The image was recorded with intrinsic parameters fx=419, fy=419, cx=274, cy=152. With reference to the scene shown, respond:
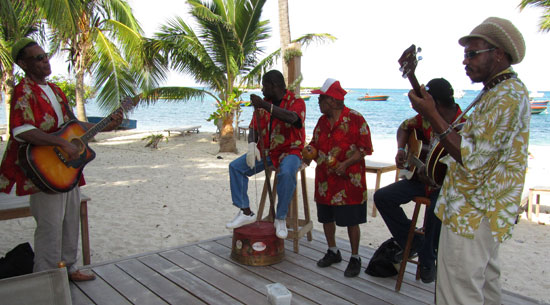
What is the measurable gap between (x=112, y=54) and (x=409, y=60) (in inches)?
513

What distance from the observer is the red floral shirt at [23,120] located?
3.00m

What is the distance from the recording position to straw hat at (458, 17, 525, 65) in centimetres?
207

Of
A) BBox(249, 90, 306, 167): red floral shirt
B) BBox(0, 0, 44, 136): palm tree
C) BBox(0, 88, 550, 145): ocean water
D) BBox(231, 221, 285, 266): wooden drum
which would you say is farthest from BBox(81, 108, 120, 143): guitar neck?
BBox(0, 88, 550, 145): ocean water

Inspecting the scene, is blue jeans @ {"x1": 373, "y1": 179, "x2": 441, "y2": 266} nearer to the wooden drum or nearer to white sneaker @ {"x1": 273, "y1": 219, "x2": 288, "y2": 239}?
white sneaker @ {"x1": 273, "y1": 219, "x2": 288, "y2": 239}

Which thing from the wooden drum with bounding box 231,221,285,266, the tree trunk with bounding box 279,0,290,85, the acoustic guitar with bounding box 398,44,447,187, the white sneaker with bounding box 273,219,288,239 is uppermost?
the tree trunk with bounding box 279,0,290,85

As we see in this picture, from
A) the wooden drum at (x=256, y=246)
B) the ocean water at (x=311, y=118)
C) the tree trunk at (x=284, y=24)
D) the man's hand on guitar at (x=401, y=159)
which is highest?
the tree trunk at (x=284, y=24)

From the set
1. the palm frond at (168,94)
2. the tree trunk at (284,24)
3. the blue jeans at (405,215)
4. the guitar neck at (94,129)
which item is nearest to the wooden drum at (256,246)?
the blue jeans at (405,215)

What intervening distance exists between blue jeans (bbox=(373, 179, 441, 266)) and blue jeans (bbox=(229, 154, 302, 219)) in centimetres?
81

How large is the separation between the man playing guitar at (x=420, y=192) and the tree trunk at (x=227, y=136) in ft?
34.9

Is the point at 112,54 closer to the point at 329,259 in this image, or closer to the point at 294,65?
the point at 294,65

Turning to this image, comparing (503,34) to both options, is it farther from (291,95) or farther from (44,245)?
(44,245)

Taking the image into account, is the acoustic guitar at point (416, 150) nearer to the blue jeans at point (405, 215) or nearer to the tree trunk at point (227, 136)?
the blue jeans at point (405, 215)

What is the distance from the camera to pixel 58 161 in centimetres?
317

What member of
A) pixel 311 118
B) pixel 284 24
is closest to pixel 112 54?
pixel 284 24
